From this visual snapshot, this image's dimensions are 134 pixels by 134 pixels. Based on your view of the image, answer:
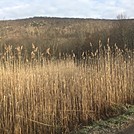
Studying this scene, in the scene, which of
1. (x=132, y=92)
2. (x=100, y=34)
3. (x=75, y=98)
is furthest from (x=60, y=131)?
(x=100, y=34)

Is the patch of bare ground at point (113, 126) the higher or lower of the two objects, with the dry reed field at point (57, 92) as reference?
lower

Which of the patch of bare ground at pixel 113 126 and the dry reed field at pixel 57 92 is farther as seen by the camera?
the dry reed field at pixel 57 92

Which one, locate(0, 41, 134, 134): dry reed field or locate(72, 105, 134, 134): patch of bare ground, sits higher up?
locate(0, 41, 134, 134): dry reed field

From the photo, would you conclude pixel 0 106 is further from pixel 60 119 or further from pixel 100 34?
pixel 100 34

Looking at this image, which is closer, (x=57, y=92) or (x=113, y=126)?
(x=113, y=126)

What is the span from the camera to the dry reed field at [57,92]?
29.5ft

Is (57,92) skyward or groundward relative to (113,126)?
skyward

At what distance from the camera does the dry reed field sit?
901 centimetres

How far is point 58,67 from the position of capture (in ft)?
36.6

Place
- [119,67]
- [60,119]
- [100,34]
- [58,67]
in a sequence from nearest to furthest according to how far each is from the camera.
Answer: [60,119] < [58,67] < [119,67] < [100,34]

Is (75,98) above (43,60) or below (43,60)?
below

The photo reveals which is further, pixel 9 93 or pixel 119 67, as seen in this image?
A: pixel 119 67

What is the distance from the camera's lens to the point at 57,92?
9.86 meters

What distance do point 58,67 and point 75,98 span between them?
4.33ft
